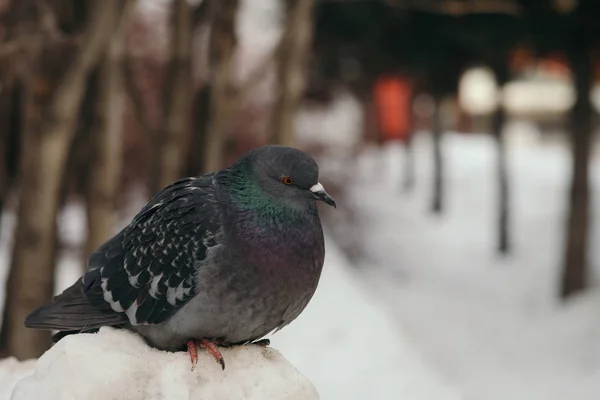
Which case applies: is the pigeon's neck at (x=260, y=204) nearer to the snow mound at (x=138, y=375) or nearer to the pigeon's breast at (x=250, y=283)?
the pigeon's breast at (x=250, y=283)

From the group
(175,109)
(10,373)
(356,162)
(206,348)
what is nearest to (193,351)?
(206,348)

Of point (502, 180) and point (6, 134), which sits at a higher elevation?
point (6, 134)

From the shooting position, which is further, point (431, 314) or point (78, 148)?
point (431, 314)

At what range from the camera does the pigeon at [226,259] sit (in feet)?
10.0

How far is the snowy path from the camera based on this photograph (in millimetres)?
10805

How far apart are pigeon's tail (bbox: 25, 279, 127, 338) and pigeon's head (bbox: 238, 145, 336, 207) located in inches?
32.6

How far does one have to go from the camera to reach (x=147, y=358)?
3.21 meters

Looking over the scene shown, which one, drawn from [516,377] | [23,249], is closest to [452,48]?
[516,377]

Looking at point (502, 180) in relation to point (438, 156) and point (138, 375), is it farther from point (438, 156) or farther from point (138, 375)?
point (138, 375)

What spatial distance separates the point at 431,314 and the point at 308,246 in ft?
34.4

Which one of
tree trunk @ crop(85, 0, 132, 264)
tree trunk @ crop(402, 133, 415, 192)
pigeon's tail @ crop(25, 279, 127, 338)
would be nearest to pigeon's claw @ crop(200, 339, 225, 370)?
pigeon's tail @ crop(25, 279, 127, 338)

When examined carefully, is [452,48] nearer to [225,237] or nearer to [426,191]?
[426,191]

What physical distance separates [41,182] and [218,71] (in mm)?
2251

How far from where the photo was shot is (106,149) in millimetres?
5848
